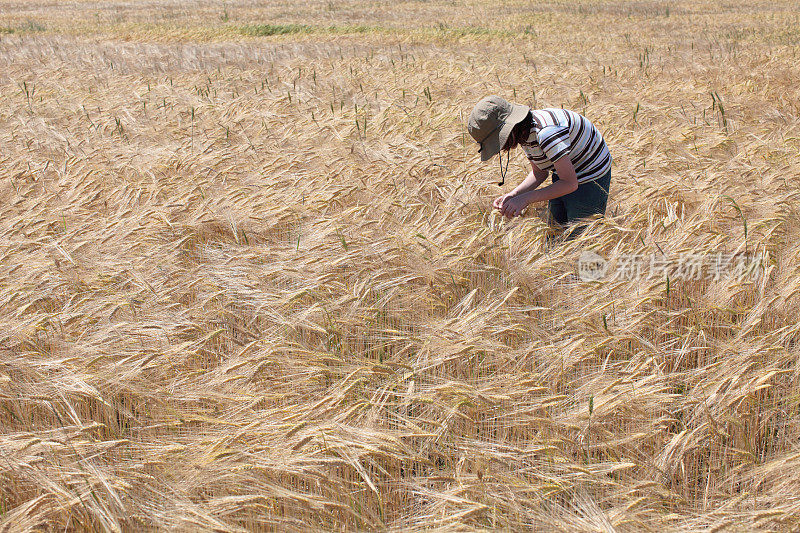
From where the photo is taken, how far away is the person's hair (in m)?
3.17

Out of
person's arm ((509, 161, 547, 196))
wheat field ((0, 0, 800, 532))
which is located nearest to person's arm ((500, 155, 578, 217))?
wheat field ((0, 0, 800, 532))

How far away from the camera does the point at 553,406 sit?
6.86 ft

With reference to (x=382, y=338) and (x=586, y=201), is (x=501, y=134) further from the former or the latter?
(x=382, y=338)

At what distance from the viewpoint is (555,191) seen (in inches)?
130

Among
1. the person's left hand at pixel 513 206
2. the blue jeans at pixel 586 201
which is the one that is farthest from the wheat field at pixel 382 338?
the blue jeans at pixel 586 201

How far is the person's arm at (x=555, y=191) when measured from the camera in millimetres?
3238

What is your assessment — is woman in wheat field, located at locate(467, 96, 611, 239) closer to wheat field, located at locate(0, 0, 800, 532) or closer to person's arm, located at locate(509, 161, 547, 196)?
person's arm, located at locate(509, 161, 547, 196)

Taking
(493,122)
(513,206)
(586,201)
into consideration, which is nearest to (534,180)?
(586,201)

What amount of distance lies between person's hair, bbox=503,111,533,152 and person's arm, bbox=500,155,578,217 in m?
0.21

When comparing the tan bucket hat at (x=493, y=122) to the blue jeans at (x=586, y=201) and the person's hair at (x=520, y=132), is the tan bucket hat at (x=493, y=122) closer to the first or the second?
the person's hair at (x=520, y=132)

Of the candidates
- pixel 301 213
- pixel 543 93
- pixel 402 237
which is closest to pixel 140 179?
pixel 301 213

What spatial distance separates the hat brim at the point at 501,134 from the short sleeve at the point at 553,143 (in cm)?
16

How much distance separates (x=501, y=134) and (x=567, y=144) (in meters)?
0.41

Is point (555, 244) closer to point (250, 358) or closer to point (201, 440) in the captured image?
point (250, 358)
